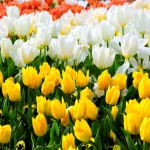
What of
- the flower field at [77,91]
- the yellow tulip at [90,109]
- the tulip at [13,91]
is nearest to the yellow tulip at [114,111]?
the flower field at [77,91]

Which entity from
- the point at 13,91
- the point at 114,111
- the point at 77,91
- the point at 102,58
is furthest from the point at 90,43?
the point at 114,111

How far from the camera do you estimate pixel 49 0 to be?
7.38 m

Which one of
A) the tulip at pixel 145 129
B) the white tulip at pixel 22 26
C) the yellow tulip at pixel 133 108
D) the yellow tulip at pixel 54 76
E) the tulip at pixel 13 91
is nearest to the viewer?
the tulip at pixel 145 129

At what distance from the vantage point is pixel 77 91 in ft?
8.90

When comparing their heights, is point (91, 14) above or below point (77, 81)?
below

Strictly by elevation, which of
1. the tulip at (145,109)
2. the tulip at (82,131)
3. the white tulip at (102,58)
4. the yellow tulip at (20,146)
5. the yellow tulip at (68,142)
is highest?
the tulip at (145,109)

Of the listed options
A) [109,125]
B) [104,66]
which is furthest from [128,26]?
[109,125]

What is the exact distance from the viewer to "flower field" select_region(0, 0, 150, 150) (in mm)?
2090

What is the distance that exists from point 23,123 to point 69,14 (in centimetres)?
251

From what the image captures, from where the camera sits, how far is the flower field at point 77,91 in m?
2.09

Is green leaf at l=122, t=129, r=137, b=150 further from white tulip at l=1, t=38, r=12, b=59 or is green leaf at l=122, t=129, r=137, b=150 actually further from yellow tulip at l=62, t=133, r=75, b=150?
white tulip at l=1, t=38, r=12, b=59

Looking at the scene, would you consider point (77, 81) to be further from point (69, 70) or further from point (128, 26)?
point (128, 26)

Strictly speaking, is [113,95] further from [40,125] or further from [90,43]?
[90,43]

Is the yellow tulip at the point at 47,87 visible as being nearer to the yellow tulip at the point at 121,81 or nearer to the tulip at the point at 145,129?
the yellow tulip at the point at 121,81
